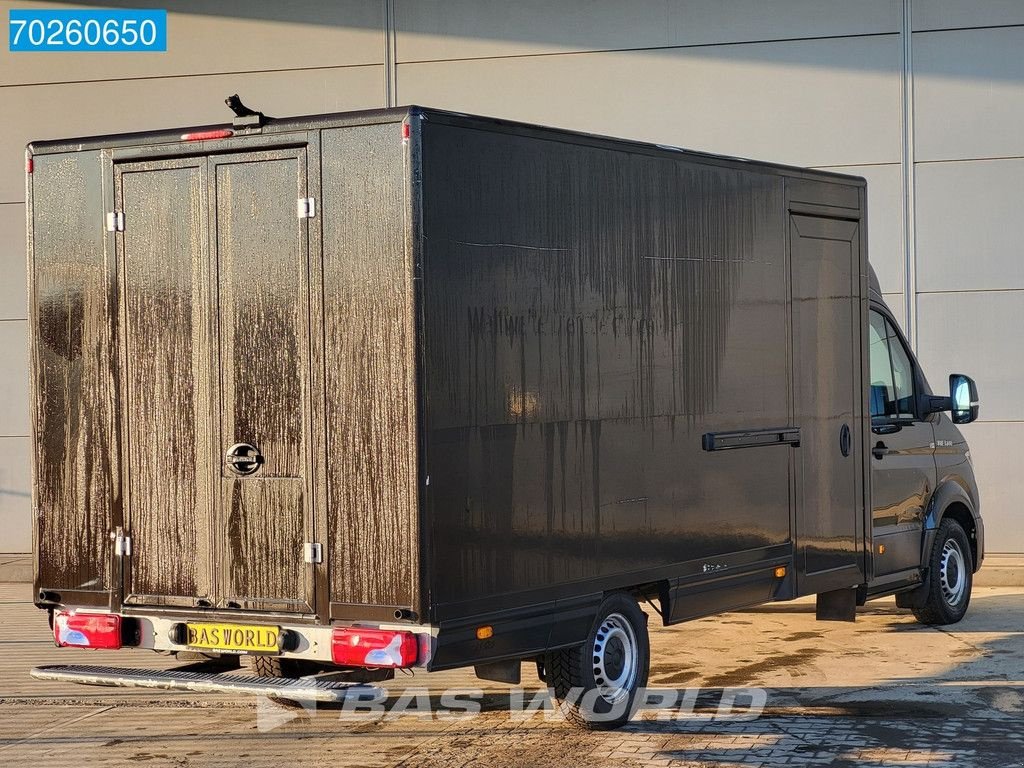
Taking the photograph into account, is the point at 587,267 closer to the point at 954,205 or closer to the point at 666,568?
the point at 666,568

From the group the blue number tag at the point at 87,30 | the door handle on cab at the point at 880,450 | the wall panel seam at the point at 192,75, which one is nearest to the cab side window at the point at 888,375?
the door handle on cab at the point at 880,450

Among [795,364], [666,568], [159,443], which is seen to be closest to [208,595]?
[159,443]

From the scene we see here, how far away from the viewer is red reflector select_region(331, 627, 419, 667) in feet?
20.5

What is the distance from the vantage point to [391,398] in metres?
6.33

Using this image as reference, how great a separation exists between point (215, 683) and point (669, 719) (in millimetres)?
2416

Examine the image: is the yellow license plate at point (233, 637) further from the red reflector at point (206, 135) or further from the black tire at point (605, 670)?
the red reflector at point (206, 135)

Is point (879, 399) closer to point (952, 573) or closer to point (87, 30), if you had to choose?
point (952, 573)

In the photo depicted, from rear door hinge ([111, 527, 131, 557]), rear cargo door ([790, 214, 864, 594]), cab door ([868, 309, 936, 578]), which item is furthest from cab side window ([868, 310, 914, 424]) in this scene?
rear door hinge ([111, 527, 131, 557])

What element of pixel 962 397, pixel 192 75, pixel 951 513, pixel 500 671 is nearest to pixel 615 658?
pixel 500 671

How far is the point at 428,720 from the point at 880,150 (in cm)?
809

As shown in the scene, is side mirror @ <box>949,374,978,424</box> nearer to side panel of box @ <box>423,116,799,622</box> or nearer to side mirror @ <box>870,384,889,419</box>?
side mirror @ <box>870,384,889,419</box>

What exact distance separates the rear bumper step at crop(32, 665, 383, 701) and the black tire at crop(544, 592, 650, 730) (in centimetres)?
113

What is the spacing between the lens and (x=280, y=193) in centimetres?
661

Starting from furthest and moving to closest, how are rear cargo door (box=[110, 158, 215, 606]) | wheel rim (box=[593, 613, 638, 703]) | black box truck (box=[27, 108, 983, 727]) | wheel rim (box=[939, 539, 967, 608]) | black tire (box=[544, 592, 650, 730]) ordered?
wheel rim (box=[939, 539, 967, 608]), wheel rim (box=[593, 613, 638, 703]), black tire (box=[544, 592, 650, 730]), rear cargo door (box=[110, 158, 215, 606]), black box truck (box=[27, 108, 983, 727])
